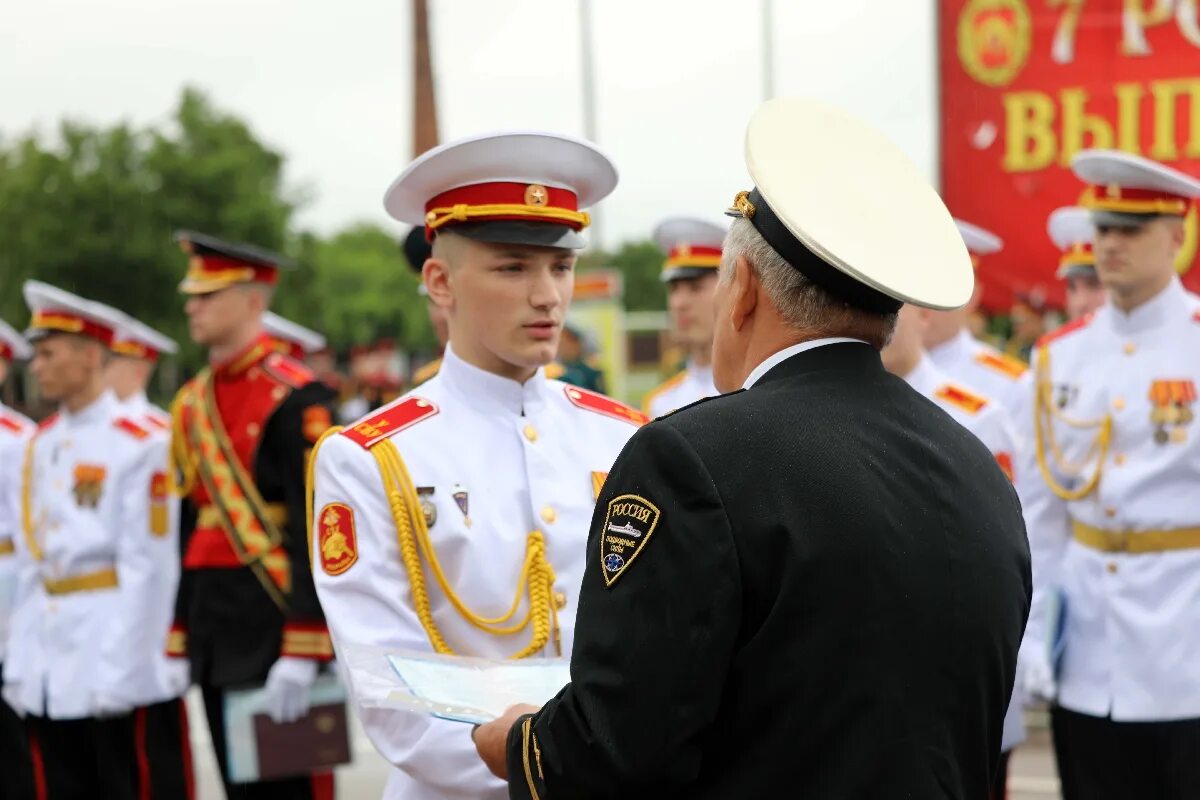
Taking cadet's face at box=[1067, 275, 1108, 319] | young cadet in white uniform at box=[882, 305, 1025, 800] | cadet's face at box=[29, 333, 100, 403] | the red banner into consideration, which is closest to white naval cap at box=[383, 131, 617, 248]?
young cadet in white uniform at box=[882, 305, 1025, 800]

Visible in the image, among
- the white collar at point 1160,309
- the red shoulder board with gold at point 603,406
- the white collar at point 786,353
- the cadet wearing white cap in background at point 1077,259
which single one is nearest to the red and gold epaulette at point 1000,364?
the cadet wearing white cap in background at point 1077,259

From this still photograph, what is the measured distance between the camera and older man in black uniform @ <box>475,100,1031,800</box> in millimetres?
1838

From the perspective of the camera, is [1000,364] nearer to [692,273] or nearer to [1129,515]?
[692,273]

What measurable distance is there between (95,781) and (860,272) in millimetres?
5020

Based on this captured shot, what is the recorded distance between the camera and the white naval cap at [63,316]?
6129 mm

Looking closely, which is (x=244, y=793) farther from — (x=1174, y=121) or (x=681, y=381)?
(x=1174, y=121)

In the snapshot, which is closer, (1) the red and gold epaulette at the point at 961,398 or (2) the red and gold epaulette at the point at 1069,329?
(1) the red and gold epaulette at the point at 961,398

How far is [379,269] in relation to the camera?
3302 inches

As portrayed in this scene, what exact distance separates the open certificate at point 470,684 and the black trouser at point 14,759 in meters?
4.72

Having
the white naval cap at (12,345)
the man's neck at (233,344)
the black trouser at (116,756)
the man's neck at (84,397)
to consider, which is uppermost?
the man's neck at (233,344)

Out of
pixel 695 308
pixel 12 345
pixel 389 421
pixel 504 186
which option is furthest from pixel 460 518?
pixel 12 345

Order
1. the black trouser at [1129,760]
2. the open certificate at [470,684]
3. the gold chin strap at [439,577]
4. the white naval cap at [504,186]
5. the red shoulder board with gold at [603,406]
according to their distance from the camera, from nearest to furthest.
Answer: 1. the open certificate at [470,684]
2. the gold chin strap at [439,577]
3. the white naval cap at [504,186]
4. the red shoulder board with gold at [603,406]
5. the black trouser at [1129,760]

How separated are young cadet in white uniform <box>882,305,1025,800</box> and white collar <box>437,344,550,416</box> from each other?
79.6 inches

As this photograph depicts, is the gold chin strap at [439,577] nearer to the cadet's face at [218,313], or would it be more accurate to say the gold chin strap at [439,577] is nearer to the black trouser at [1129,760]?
the black trouser at [1129,760]
